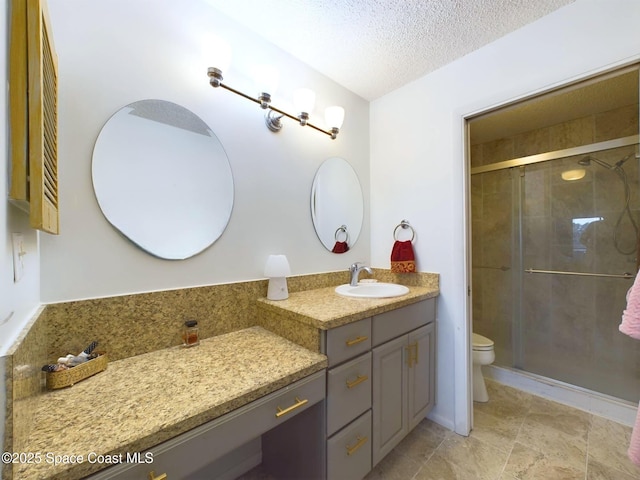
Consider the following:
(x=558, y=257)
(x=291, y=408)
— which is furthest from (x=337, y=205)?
(x=558, y=257)

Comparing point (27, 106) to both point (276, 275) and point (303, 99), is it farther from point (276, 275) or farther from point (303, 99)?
point (303, 99)

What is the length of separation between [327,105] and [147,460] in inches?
76.5

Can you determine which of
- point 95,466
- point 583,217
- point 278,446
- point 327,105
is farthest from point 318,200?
point 583,217

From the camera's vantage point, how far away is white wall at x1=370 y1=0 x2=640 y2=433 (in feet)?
4.12

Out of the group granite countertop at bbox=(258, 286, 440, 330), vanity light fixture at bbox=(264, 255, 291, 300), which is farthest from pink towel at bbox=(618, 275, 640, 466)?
vanity light fixture at bbox=(264, 255, 291, 300)

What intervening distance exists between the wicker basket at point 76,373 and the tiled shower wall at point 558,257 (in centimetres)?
293

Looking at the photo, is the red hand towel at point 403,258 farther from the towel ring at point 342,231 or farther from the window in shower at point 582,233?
the window in shower at point 582,233

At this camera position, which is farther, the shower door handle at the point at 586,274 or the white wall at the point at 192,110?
the shower door handle at the point at 586,274

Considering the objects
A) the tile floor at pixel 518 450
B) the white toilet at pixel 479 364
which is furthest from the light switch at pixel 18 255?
the white toilet at pixel 479 364

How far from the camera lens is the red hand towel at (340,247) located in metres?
1.88

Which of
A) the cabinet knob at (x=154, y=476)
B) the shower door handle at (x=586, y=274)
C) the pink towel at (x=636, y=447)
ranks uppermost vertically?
the shower door handle at (x=586, y=274)

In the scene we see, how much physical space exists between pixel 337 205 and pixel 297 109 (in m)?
0.67

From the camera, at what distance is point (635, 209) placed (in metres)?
2.00

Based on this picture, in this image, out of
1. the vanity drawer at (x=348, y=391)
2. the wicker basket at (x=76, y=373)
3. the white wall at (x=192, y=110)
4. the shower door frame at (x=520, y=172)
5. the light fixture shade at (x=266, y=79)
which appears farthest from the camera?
the shower door frame at (x=520, y=172)
